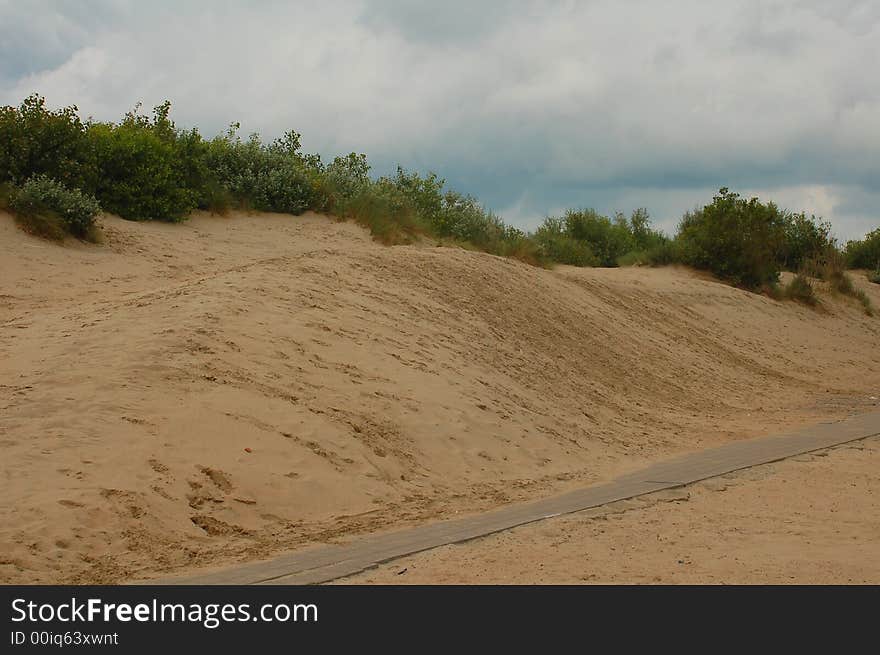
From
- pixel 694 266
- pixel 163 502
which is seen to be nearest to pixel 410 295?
pixel 163 502

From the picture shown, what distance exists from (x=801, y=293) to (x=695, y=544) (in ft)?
80.2

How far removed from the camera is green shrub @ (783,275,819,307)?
30.4 meters

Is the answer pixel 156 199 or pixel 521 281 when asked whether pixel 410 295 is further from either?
pixel 156 199

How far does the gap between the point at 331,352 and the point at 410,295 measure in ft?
11.7

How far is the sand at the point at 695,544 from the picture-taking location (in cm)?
673

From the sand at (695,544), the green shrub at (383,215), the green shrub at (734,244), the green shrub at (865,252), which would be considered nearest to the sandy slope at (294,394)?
the green shrub at (383,215)

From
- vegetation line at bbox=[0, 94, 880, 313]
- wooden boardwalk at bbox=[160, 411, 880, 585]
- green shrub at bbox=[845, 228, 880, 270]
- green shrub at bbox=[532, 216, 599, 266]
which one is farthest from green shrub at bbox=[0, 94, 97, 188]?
green shrub at bbox=[845, 228, 880, 270]

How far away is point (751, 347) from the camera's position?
23594mm

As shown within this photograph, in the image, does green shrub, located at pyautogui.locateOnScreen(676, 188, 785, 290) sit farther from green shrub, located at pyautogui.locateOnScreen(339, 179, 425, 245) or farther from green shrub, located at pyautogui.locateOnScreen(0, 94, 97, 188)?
green shrub, located at pyautogui.locateOnScreen(0, 94, 97, 188)

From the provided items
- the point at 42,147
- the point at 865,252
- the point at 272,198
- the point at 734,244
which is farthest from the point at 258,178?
the point at 865,252

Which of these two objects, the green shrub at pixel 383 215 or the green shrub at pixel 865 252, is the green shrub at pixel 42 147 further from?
the green shrub at pixel 865 252

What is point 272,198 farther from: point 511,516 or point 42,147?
point 511,516

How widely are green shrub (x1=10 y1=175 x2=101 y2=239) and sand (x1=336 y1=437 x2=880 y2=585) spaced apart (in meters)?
10.3

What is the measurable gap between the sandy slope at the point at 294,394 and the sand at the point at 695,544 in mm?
1259
